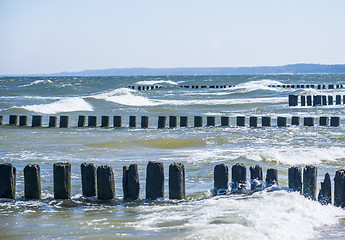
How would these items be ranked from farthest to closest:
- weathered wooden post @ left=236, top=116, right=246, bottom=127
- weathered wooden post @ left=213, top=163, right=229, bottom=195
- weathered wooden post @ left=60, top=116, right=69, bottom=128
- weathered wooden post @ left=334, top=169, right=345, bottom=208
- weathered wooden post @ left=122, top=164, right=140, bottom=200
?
weathered wooden post @ left=60, top=116, right=69, bottom=128, weathered wooden post @ left=236, top=116, right=246, bottom=127, weathered wooden post @ left=213, top=163, right=229, bottom=195, weathered wooden post @ left=122, top=164, right=140, bottom=200, weathered wooden post @ left=334, top=169, right=345, bottom=208

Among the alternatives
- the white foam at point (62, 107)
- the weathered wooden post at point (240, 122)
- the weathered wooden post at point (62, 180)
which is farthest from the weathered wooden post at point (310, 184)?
the white foam at point (62, 107)

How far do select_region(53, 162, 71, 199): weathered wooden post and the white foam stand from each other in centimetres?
2179

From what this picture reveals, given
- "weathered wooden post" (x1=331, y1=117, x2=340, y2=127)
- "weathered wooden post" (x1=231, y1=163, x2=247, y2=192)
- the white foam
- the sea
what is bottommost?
the white foam

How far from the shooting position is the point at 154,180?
27.3 feet

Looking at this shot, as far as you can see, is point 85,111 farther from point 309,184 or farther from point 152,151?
point 309,184

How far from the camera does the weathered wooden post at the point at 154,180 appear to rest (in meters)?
8.24

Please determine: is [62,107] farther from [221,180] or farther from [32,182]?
[221,180]

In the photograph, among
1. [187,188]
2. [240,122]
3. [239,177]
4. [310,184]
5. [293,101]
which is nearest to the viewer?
[310,184]

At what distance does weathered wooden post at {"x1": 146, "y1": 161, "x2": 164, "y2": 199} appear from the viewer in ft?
27.0

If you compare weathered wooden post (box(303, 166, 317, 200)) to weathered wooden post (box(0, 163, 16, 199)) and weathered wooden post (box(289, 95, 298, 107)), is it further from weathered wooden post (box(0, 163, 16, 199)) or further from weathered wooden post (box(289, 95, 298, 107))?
weathered wooden post (box(289, 95, 298, 107))

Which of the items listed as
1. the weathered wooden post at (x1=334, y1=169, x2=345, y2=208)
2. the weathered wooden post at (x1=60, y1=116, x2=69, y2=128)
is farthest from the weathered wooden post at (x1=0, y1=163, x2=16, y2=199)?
the weathered wooden post at (x1=60, y1=116, x2=69, y2=128)

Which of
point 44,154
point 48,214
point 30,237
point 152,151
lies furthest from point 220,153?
point 30,237

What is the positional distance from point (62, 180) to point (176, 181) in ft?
5.42

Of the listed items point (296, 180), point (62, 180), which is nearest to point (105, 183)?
point (62, 180)
